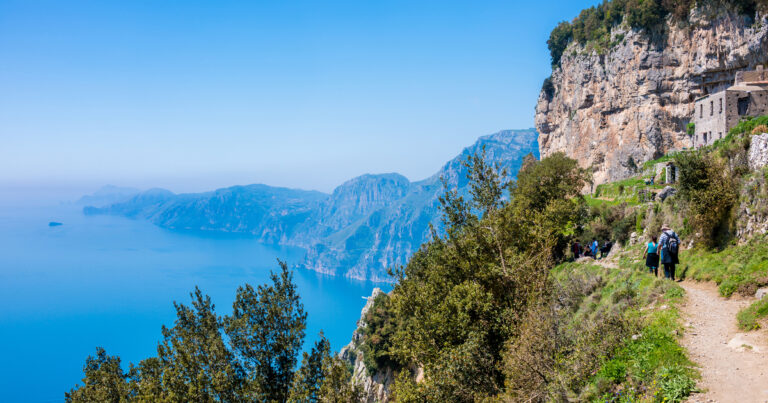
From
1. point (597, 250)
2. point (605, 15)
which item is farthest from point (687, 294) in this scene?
point (605, 15)

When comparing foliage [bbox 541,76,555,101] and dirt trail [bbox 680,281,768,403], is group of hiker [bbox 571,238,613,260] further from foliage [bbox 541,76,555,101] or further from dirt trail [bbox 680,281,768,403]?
foliage [bbox 541,76,555,101]

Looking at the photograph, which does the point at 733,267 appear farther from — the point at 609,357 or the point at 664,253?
the point at 609,357

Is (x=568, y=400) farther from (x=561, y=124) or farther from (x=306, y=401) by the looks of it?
(x=561, y=124)

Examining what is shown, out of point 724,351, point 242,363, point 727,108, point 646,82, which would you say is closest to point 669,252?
point 724,351

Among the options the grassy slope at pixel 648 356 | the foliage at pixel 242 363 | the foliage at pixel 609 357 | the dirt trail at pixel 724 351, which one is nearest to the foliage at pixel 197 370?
the foliage at pixel 242 363

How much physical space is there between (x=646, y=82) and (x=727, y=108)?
29.5 m

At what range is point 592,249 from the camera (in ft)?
80.1

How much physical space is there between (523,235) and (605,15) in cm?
6638

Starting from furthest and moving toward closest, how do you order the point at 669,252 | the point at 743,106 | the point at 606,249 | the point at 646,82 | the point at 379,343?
the point at 646,82 < the point at 379,343 < the point at 743,106 < the point at 606,249 < the point at 669,252

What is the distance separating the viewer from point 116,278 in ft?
638

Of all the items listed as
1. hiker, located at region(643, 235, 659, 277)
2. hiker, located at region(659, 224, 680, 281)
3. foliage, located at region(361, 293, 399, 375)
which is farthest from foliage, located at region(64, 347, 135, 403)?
hiker, located at region(659, 224, 680, 281)

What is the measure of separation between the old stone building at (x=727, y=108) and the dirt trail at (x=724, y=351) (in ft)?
89.3

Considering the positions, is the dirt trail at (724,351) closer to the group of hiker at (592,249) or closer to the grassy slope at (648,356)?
the grassy slope at (648,356)

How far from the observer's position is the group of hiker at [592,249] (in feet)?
79.6
